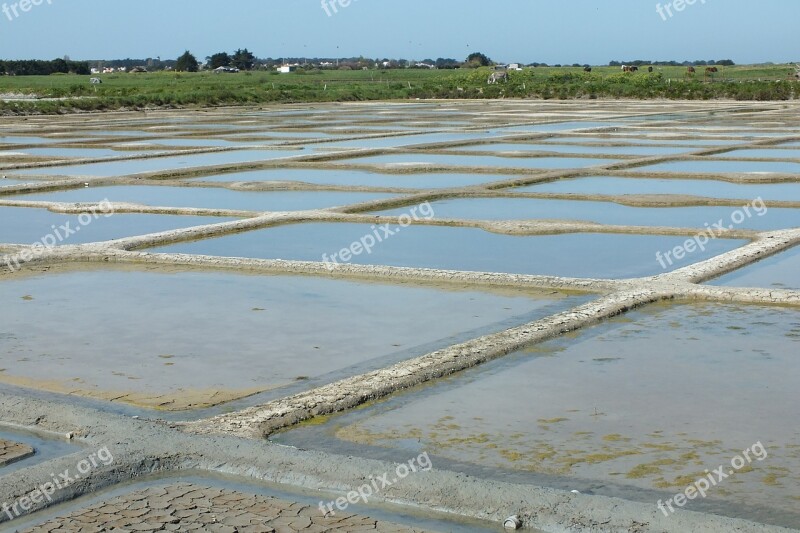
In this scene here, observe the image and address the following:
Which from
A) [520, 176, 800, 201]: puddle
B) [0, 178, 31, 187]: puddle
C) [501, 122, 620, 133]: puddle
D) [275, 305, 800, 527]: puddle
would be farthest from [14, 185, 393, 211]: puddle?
[501, 122, 620, 133]: puddle

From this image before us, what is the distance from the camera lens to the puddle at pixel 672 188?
11.3 metres

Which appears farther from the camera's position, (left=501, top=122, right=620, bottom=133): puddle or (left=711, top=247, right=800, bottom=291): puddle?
(left=501, top=122, right=620, bottom=133): puddle

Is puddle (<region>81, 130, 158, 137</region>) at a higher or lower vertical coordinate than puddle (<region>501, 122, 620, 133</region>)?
higher

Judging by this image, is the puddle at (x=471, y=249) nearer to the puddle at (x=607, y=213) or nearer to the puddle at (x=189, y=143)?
the puddle at (x=607, y=213)

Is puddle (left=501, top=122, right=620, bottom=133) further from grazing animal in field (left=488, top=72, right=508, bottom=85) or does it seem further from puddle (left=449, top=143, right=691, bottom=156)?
grazing animal in field (left=488, top=72, right=508, bottom=85)

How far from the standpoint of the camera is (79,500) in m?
3.54

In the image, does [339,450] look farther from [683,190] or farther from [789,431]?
[683,190]

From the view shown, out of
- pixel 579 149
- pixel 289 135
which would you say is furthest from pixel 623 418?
pixel 289 135

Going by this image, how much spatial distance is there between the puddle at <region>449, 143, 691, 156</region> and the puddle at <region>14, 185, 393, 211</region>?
5.88m

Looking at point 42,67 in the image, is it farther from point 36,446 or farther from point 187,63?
point 36,446

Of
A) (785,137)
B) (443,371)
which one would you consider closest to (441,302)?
(443,371)

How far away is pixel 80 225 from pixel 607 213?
4167 mm

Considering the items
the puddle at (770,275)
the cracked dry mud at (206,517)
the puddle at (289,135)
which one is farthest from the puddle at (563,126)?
the cracked dry mud at (206,517)

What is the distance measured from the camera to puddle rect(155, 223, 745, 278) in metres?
7.46
